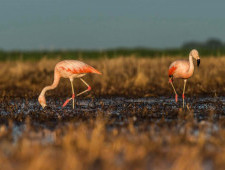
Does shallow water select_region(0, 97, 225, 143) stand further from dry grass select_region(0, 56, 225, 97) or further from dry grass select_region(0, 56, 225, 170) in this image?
dry grass select_region(0, 56, 225, 97)

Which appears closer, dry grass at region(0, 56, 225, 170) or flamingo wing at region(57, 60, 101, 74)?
dry grass at region(0, 56, 225, 170)

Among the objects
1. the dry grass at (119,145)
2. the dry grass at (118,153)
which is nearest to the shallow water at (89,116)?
the dry grass at (119,145)

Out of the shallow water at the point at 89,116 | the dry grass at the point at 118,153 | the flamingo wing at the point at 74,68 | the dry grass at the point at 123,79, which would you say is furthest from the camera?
the dry grass at the point at 123,79

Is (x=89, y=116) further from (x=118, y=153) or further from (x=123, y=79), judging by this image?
(x=123, y=79)

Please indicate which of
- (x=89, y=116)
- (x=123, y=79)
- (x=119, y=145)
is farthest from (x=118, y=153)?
(x=123, y=79)

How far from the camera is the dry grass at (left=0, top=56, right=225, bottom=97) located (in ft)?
53.8

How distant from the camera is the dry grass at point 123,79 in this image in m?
16.4

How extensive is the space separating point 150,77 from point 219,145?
12112 millimetres

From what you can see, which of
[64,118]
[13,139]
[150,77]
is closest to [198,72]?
[150,77]

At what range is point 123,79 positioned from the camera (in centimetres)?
1775

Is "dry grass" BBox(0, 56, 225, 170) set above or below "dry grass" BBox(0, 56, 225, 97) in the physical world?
below

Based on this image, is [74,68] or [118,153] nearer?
[118,153]

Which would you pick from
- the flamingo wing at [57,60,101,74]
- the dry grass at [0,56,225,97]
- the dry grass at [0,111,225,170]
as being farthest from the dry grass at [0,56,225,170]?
the dry grass at [0,56,225,97]

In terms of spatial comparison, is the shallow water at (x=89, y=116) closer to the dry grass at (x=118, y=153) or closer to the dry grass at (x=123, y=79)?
the dry grass at (x=118, y=153)
